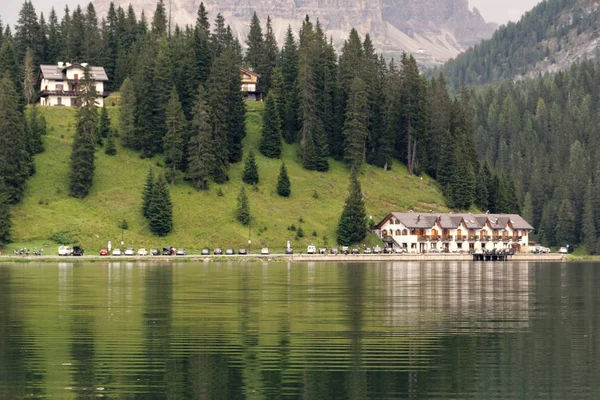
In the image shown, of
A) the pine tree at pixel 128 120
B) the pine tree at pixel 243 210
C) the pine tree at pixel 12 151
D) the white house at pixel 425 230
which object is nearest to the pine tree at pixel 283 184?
the pine tree at pixel 243 210

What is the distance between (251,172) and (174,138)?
1506 cm

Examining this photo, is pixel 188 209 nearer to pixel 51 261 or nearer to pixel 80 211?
pixel 80 211

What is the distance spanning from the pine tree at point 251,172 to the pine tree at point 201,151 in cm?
713

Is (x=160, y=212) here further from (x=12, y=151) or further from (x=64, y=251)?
(x=12, y=151)

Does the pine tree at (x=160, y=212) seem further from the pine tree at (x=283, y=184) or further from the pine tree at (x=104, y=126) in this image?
the pine tree at (x=104, y=126)

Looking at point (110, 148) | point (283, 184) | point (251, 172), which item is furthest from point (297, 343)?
point (110, 148)

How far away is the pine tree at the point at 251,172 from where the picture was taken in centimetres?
19212

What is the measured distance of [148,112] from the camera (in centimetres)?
19725

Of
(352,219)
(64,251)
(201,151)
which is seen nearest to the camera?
(64,251)

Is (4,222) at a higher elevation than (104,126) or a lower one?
lower

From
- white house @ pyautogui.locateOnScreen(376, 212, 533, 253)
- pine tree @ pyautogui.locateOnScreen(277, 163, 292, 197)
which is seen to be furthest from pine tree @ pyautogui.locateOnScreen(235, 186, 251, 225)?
white house @ pyautogui.locateOnScreen(376, 212, 533, 253)

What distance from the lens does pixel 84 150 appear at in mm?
179500

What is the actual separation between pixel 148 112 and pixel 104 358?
15348cm

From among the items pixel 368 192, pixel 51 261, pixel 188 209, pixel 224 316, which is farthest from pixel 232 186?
pixel 224 316
